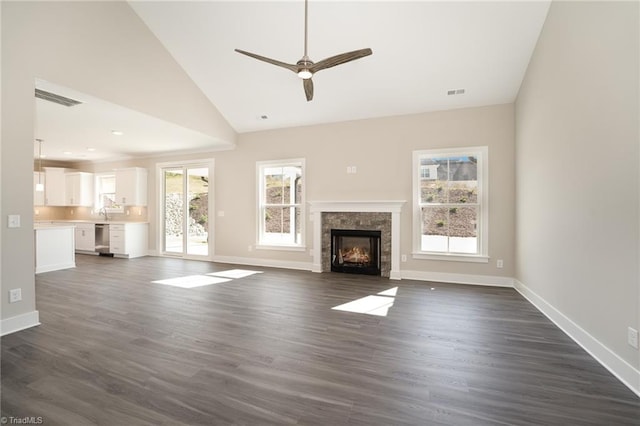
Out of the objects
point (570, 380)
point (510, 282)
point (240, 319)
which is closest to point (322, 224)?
point (240, 319)

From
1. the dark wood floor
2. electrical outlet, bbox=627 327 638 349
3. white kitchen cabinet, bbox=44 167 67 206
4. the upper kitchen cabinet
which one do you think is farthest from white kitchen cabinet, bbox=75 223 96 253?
electrical outlet, bbox=627 327 638 349

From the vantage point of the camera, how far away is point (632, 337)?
6.39 ft

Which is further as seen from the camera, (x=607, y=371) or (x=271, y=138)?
(x=271, y=138)

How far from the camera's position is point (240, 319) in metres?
3.08

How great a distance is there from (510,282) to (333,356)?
12.0 ft

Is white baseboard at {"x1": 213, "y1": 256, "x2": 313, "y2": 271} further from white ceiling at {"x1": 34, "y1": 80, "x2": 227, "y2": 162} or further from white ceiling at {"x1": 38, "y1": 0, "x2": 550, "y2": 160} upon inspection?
white ceiling at {"x1": 38, "y1": 0, "x2": 550, "y2": 160}

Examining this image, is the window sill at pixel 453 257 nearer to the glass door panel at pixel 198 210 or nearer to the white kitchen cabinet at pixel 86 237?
the glass door panel at pixel 198 210

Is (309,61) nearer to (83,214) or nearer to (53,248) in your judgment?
(53,248)

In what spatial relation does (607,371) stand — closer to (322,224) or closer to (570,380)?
(570,380)

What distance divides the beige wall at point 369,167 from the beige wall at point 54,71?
2045 millimetres

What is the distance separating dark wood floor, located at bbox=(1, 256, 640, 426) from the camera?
5.42ft

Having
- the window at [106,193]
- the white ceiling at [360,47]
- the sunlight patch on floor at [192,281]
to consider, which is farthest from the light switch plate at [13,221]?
the window at [106,193]

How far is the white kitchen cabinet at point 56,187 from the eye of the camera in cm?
827

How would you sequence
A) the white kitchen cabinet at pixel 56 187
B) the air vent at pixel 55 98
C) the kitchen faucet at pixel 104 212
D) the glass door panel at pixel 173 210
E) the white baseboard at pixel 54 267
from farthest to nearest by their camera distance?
the white kitchen cabinet at pixel 56 187 < the kitchen faucet at pixel 104 212 < the glass door panel at pixel 173 210 < the white baseboard at pixel 54 267 < the air vent at pixel 55 98
